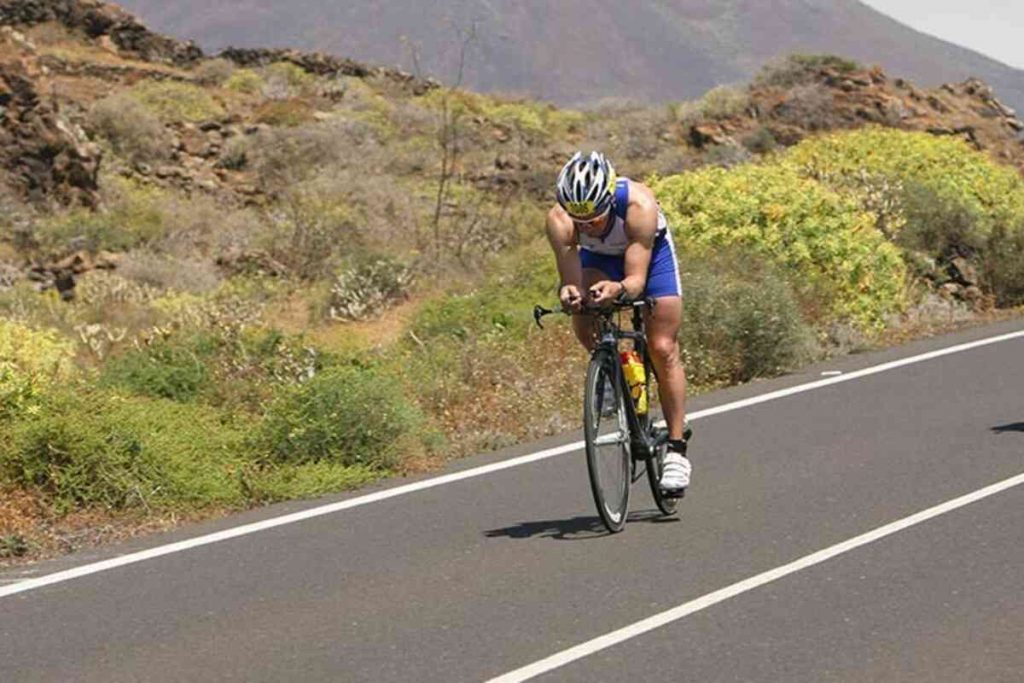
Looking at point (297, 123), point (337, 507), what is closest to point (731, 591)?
point (337, 507)

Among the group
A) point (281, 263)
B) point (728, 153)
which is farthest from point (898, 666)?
point (728, 153)

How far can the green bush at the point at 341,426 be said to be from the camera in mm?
11070

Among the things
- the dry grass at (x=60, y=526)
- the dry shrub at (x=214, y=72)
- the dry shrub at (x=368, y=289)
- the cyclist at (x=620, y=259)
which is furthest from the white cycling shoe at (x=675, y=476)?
the dry shrub at (x=214, y=72)

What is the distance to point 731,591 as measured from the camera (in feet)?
25.7

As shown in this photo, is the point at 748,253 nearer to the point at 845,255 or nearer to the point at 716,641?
the point at 845,255

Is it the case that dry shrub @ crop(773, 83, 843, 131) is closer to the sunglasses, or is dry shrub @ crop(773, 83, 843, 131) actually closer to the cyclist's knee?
the cyclist's knee

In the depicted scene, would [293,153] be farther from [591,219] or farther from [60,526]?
[591,219]

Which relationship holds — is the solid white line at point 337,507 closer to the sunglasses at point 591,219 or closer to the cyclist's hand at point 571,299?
the cyclist's hand at point 571,299

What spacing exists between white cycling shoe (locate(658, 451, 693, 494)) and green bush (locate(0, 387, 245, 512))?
2578 mm

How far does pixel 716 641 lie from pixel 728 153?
3399 cm

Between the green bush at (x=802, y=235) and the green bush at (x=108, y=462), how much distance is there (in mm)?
7755

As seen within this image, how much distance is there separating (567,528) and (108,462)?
266cm

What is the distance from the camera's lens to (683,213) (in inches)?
736

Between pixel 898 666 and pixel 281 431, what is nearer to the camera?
pixel 898 666
